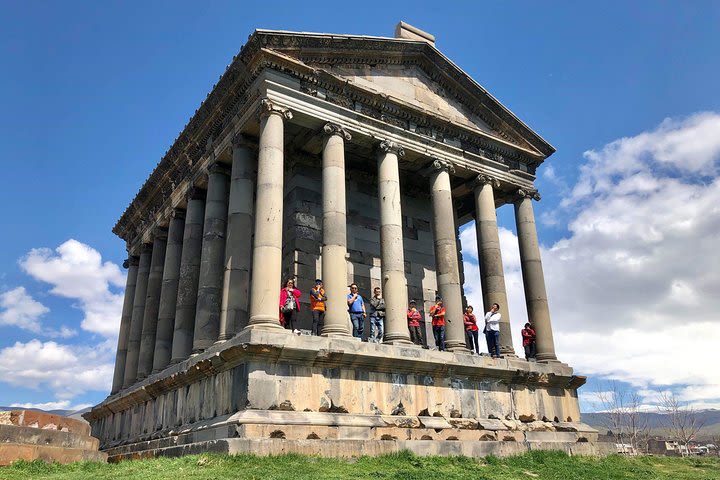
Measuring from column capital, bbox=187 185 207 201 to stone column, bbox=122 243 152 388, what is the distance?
6.56m

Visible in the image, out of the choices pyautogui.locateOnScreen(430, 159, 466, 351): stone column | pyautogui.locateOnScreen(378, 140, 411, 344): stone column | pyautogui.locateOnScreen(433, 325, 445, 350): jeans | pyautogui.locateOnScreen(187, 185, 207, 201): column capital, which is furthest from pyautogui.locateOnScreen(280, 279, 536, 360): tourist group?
pyautogui.locateOnScreen(187, 185, 207, 201): column capital

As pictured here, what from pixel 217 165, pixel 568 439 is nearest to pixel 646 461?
pixel 568 439

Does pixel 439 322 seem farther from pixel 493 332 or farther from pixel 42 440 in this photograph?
pixel 42 440

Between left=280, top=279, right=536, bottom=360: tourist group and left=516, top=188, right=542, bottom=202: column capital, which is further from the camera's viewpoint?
left=516, top=188, right=542, bottom=202: column capital

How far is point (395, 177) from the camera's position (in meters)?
18.6

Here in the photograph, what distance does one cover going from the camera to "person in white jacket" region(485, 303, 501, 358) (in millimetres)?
18516

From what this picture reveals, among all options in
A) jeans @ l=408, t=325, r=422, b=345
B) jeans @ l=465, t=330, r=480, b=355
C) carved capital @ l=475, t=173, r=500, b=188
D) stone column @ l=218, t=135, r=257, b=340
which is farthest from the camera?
carved capital @ l=475, t=173, r=500, b=188

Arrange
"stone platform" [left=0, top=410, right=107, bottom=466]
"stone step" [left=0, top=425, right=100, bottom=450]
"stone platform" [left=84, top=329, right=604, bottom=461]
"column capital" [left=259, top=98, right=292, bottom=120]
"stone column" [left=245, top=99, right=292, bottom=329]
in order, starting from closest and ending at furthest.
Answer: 1. "stone platform" [left=0, top=410, right=107, bottom=466]
2. "stone platform" [left=84, top=329, right=604, bottom=461]
3. "stone step" [left=0, top=425, right=100, bottom=450]
4. "stone column" [left=245, top=99, right=292, bottom=329]
5. "column capital" [left=259, top=98, right=292, bottom=120]

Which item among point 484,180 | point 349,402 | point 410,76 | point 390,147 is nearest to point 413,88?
point 410,76

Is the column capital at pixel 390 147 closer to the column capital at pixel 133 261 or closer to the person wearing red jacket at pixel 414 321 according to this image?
the person wearing red jacket at pixel 414 321

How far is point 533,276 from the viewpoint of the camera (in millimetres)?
21250

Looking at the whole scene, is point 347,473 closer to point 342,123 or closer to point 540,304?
point 342,123

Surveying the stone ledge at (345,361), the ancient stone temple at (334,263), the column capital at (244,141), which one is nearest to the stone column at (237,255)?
the ancient stone temple at (334,263)

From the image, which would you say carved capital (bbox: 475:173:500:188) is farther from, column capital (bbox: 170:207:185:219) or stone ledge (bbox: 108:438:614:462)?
column capital (bbox: 170:207:185:219)
